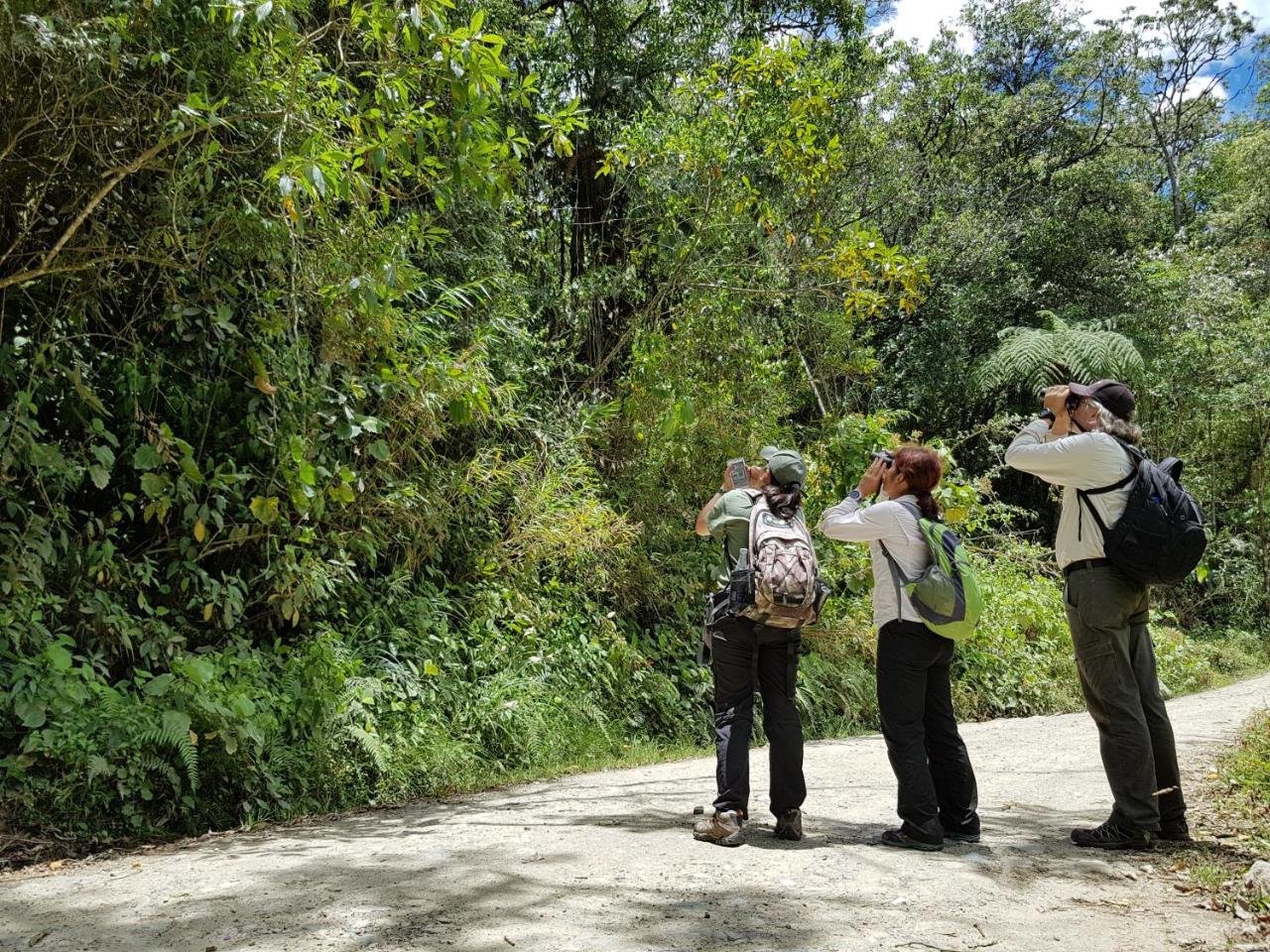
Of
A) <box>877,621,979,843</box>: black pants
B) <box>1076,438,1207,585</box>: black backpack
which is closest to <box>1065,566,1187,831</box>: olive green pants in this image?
<box>1076,438,1207,585</box>: black backpack

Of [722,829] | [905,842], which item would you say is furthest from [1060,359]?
[722,829]

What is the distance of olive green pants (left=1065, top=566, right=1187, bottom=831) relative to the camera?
476 cm

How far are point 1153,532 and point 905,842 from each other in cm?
194

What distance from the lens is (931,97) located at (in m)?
22.5

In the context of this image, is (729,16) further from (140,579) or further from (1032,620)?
(140,579)

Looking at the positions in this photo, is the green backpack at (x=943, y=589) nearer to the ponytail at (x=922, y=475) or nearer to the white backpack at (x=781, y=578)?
the ponytail at (x=922, y=475)

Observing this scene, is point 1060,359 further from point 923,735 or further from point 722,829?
point 722,829

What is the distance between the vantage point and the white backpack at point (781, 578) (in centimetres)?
506

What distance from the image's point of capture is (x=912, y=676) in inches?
195

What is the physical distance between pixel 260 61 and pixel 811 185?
6770 mm

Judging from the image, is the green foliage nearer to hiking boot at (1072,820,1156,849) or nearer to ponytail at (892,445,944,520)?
hiking boot at (1072,820,1156,849)

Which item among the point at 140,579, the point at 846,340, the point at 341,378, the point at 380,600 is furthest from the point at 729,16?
the point at 140,579

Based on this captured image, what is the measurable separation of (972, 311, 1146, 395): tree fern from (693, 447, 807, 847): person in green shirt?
13.4 metres

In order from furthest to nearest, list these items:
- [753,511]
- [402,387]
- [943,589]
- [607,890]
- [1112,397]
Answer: [402,387] → [753,511] → [1112,397] → [943,589] → [607,890]
